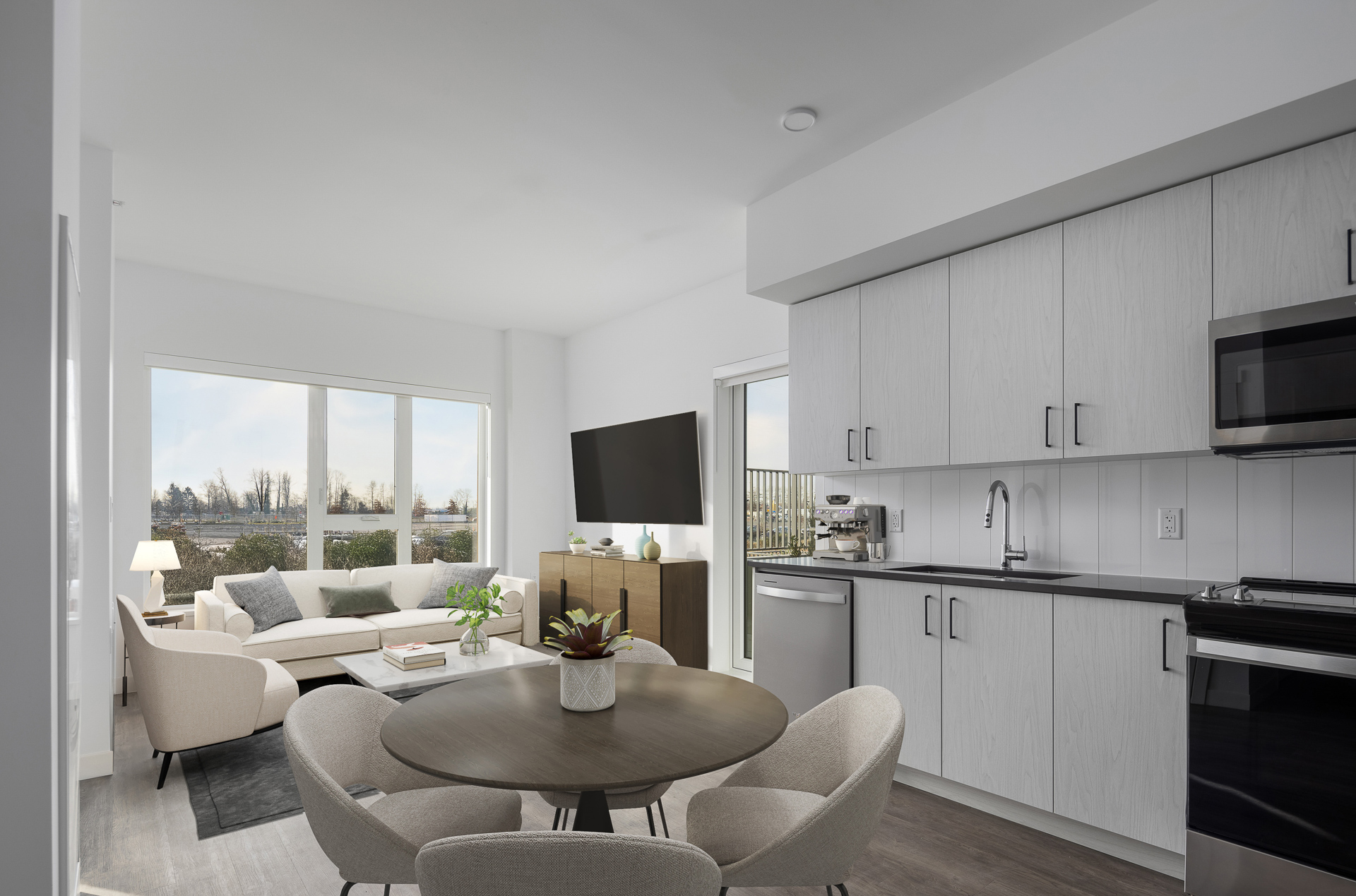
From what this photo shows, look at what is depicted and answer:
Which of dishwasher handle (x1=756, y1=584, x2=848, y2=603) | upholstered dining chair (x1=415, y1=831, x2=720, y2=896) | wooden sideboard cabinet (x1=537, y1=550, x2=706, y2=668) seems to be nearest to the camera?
upholstered dining chair (x1=415, y1=831, x2=720, y2=896)

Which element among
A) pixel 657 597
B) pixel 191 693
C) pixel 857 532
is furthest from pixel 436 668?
pixel 857 532

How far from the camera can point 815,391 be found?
3.66 metres

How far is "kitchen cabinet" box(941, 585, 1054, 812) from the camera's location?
8.41 feet

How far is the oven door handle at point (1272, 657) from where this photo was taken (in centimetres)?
183

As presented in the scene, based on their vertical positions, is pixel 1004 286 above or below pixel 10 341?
above

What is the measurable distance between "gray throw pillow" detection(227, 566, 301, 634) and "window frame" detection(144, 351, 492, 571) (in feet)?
2.45

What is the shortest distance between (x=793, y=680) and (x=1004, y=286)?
2.00 meters

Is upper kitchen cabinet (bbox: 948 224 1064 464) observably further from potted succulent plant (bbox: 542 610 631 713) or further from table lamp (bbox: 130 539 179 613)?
table lamp (bbox: 130 539 179 613)

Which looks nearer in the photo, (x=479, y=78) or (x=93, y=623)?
(x=479, y=78)

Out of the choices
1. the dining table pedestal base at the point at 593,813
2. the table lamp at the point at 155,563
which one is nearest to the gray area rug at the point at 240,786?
the table lamp at the point at 155,563

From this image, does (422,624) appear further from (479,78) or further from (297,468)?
(479,78)

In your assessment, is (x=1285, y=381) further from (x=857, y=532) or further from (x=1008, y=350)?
(x=857, y=532)

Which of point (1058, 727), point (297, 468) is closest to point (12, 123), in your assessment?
point (1058, 727)

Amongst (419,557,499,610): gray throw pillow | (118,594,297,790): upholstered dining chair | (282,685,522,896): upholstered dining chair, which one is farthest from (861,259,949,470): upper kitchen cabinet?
(419,557,499,610): gray throw pillow
